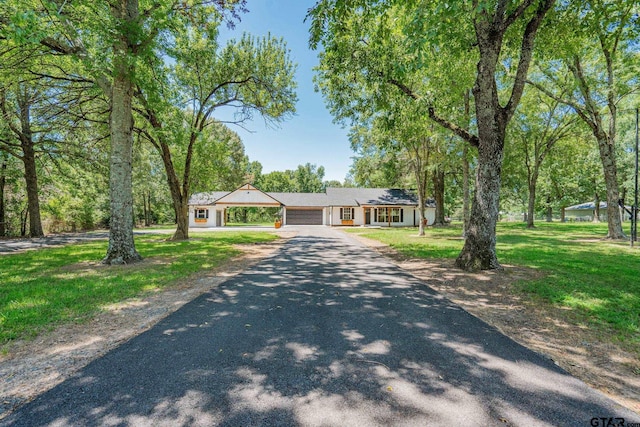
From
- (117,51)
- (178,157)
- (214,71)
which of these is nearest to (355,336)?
(117,51)

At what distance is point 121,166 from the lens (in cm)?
813

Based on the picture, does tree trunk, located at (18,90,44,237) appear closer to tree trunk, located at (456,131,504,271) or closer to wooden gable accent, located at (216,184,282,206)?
wooden gable accent, located at (216,184,282,206)

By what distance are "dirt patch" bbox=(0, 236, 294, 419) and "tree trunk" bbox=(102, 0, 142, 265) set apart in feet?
12.6

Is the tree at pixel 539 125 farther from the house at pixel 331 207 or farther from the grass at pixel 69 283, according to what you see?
the grass at pixel 69 283

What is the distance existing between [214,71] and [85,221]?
2008 centimetres

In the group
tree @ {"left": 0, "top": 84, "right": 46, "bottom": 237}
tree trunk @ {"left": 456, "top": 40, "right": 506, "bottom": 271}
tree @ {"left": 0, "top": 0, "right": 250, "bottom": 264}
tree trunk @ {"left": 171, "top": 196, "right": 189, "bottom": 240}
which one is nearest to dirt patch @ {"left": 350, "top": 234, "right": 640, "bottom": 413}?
tree trunk @ {"left": 456, "top": 40, "right": 506, "bottom": 271}

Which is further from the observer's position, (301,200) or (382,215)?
(301,200)

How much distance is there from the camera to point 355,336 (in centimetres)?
339

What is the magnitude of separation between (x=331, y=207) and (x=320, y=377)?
30378mm

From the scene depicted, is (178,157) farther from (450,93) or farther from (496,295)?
(496,295)

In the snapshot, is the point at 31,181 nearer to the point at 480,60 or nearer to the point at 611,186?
the point at 480,60

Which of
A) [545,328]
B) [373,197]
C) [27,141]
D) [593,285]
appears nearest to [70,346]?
[545,328]

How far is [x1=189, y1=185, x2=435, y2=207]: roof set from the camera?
3097cm

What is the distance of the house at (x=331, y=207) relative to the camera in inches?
1211
